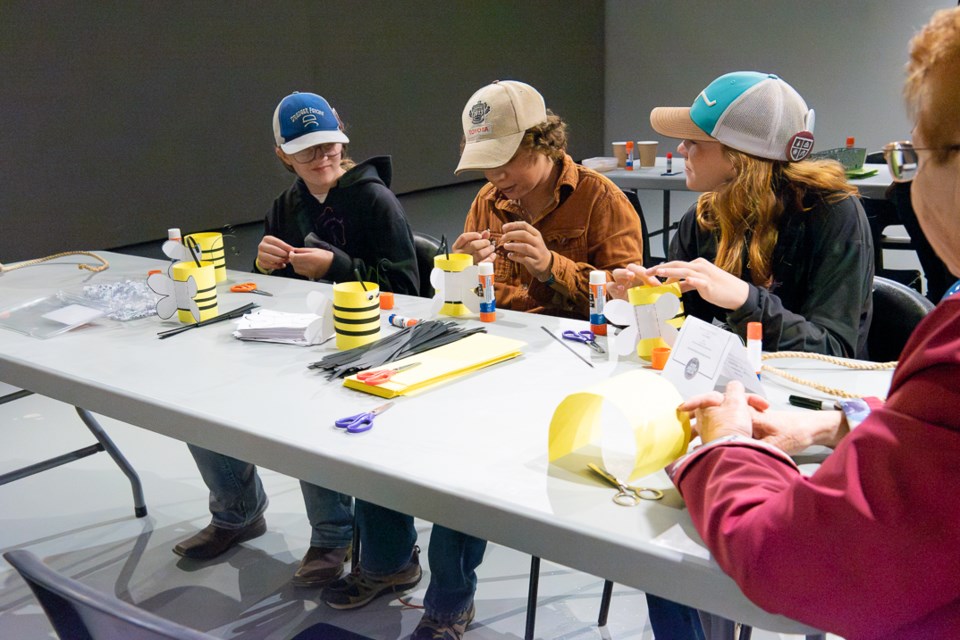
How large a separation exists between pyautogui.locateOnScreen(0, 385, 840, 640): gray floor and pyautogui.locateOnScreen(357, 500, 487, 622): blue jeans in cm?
11

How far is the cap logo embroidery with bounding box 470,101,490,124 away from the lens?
2.35m

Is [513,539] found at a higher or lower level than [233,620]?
higher

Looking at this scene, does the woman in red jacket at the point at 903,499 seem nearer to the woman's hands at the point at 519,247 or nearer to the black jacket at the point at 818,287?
the black jacket at the point at 818,287

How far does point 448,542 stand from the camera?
190 cm

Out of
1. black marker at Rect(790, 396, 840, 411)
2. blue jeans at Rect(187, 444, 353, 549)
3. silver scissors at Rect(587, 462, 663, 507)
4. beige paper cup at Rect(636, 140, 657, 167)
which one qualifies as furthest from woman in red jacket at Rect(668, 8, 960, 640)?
beige paper cup at Rect(636, 140, 657, 167)

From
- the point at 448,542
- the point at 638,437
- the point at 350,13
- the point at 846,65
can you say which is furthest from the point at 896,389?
the point at 846,65

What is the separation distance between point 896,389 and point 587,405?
1.68 feet

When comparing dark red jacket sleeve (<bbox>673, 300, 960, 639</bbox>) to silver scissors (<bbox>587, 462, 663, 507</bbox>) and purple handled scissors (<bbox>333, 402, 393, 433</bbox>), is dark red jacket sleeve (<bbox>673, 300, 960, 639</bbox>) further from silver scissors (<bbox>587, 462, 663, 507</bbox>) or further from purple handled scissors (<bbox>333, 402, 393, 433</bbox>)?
purple handled scissors (<bbox>333, 402, 393, 433</bbox>)

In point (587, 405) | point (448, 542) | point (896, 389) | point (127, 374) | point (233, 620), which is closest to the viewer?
point (896, 389)

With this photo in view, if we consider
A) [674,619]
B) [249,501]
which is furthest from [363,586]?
→ [674,619]

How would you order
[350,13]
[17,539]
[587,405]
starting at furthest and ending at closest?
[350,13] < [17,539] < [587,405]

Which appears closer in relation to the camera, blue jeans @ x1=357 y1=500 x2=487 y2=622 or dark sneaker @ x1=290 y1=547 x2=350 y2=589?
blue jeans @ x1=357 y1=500 x2=487 y2=622

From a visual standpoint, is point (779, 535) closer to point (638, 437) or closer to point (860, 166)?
point (638, 437)

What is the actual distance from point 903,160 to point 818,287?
1070 mm
